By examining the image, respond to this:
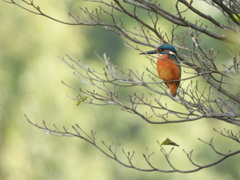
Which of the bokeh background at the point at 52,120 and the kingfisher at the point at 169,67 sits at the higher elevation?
the bokeh background at the point at 52,120

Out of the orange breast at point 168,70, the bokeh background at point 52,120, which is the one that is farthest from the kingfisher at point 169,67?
the bokeh background at point 52,120

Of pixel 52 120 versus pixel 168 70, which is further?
pixel 52 120

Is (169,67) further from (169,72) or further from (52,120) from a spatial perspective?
(52,120)

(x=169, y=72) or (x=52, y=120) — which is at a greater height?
(x=52, y=120)

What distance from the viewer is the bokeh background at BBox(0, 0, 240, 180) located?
1478 cm

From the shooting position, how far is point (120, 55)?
55.8ft

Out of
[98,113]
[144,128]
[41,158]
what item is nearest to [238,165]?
[144,128]

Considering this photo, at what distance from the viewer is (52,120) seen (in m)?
15.0

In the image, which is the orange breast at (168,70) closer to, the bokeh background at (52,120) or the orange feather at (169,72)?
the orange feather at (169,72)

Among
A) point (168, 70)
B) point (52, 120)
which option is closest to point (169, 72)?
point (168, 70)

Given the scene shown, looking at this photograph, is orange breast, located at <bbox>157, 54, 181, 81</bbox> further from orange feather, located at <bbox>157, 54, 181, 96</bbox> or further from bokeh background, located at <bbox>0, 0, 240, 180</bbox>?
bokeh background, located at <bbox>0, 0, 240, 180</bbox>

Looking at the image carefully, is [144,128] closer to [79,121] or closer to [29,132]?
[79,121]

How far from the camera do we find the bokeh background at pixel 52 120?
14.8 meters

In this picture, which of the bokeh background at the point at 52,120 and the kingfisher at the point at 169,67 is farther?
the bokeh background at the point at 52,120
